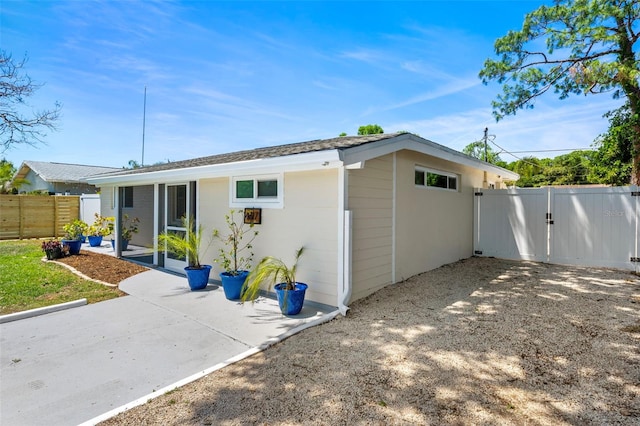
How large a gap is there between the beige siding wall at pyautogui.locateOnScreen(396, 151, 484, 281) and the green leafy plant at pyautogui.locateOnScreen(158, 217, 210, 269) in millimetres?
3859

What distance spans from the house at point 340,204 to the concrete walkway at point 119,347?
37.7 inches

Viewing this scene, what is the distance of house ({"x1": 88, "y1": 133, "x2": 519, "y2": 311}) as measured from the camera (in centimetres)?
493

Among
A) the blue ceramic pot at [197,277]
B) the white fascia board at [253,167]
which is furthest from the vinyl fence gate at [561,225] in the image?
the blue ceramic pot at [197,277]

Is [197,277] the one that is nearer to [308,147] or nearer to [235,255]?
[235,255]

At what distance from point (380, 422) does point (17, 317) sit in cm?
531

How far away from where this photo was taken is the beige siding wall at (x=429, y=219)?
6.39 m

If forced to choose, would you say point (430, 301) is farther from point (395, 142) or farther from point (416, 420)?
point (416, 420)

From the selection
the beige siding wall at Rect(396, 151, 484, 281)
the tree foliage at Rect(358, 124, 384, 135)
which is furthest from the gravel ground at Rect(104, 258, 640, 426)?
the tree foliage at Rect(358, 124, 384, 135)

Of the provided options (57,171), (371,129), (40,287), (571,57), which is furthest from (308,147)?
(57,171)

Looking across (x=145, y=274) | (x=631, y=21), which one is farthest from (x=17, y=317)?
(x=631, y=21)

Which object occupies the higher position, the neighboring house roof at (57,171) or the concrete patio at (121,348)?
the neighboring house roof at (57,171)

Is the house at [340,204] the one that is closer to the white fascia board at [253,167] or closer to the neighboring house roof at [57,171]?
the white fascia board at [253,167]

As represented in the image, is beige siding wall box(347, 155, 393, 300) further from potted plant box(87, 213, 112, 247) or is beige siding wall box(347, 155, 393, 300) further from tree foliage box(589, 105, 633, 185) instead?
potted plant box(87, 213, 112, 247)

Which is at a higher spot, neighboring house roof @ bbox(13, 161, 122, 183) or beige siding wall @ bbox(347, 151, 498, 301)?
neighboring house roof @ bbox(13, 161, 122, 183)
